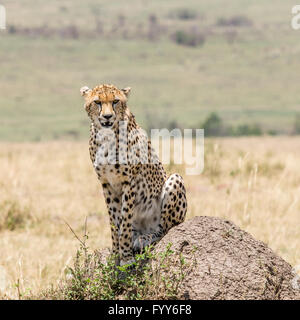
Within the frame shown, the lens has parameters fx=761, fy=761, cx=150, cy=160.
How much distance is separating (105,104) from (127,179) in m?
0.53

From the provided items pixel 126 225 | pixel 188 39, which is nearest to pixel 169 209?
pixel 126 225

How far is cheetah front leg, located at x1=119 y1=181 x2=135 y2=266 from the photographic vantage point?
4.76 metres

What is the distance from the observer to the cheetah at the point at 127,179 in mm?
4551

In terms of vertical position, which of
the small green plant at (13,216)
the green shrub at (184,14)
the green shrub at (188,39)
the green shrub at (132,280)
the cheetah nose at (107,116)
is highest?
the green shrub at (184,14)

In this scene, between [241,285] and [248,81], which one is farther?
[248,81]

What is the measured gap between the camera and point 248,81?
34812 mm

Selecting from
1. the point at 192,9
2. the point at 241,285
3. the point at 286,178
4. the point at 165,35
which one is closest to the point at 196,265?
the point at 241,285

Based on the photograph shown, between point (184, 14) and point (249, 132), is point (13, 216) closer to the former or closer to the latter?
point (249, 132)

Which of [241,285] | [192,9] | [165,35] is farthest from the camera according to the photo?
[192,9]

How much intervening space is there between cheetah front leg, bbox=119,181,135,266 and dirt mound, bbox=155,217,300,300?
0.61 ft

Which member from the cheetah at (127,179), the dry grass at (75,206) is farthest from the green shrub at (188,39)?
the cheetah at (127,179)

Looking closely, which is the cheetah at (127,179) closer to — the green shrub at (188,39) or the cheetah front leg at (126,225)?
the cheetah front leg at (126,225)
